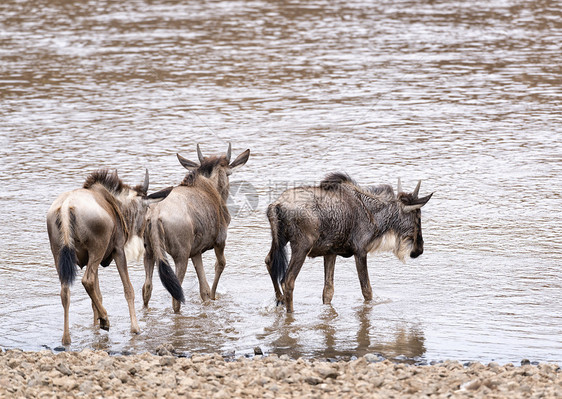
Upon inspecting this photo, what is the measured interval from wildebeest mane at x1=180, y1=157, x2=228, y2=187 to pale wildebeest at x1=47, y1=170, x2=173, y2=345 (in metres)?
0.92

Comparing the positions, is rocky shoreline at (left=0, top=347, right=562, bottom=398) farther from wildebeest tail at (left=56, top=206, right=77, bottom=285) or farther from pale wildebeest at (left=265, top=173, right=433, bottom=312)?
pale wildebeest at (left=265, top=173, right=433, bottom=312)

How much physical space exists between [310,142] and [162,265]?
7.30 meters

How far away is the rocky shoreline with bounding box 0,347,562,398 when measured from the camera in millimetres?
6723

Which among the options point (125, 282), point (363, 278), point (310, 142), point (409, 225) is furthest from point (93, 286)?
point (310, 142)

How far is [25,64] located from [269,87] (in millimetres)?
6430

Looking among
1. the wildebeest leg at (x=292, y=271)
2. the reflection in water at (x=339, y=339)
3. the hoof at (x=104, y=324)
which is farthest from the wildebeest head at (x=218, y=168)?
the hoof at (x=104, y=324)

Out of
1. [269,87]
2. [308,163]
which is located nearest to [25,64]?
[269,87]

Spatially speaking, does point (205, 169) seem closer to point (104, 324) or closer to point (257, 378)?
point (104, 324)

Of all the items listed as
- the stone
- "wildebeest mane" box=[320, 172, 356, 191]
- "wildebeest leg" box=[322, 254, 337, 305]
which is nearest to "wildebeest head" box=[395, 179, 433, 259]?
"wildebeest mane" box=[320, 172, 356, 191]

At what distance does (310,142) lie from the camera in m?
16.1

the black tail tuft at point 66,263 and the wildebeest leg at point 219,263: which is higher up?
the black tail tuft at point 66,263

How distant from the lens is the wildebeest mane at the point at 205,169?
10258 mm

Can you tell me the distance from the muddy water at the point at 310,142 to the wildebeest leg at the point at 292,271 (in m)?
0.20

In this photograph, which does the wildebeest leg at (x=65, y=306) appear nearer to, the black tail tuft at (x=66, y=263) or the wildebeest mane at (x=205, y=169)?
the black tail tuft at (x=66, y=263)
